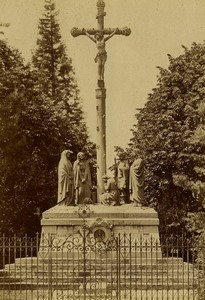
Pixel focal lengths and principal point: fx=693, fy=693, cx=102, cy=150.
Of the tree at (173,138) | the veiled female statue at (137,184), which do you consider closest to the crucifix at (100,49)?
the veiled female statue at (137,184)

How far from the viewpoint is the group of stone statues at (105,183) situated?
869 inches

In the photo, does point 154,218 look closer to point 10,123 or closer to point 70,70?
point 10,123

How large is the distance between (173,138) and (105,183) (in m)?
9.12

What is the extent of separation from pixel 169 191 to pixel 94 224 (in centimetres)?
1183

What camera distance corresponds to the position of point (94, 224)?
69.5 ft

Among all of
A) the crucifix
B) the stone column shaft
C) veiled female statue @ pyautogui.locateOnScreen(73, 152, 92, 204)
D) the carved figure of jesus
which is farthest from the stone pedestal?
the carved figure of jesus

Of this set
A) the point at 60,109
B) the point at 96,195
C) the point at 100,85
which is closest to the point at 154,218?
the point at 96,195

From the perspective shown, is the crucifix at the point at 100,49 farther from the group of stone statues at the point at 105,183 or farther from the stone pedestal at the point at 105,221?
the stone pedestal at the point at 105,221

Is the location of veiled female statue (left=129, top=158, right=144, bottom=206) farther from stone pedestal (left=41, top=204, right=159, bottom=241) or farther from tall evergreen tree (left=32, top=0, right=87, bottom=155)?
tall evergreen tree (left=32, top=0, right=87, bottom=155)

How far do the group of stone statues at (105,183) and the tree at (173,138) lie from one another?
7.89 m

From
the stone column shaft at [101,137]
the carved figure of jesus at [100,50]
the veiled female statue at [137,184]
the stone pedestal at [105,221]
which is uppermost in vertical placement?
the carved figure of jesus at [100,50]

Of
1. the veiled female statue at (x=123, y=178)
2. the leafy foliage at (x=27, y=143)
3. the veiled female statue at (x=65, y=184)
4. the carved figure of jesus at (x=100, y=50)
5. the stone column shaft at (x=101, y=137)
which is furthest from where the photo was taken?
the leafy foliage at (x=27, y=143)

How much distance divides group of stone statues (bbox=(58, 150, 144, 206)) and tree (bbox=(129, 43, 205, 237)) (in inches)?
311

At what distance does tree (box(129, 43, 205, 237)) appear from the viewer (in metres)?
31.0
